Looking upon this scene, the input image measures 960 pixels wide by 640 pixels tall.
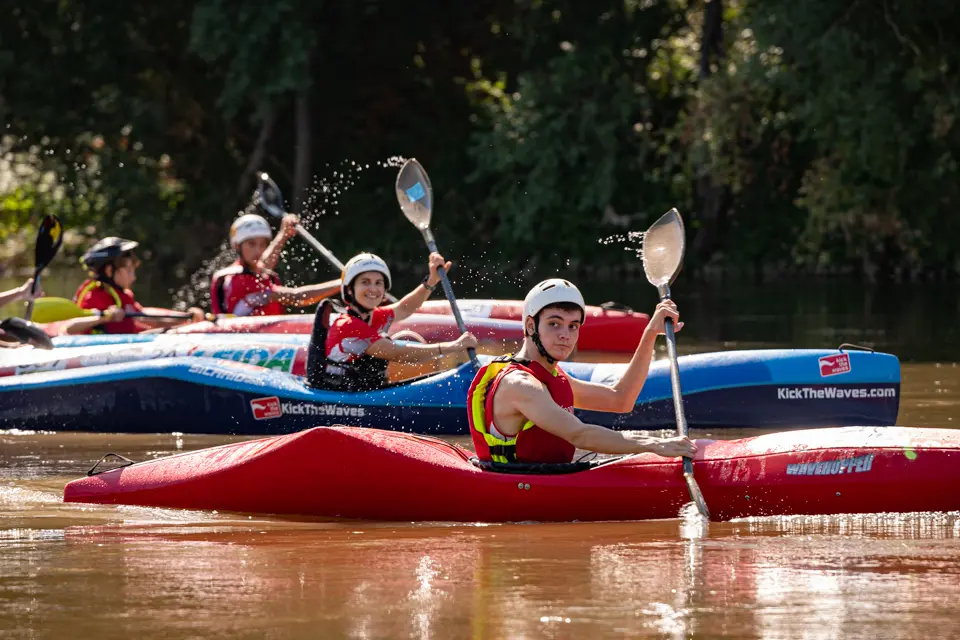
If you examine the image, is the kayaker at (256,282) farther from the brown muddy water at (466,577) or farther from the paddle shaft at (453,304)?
the brown muddy water at (466,577)

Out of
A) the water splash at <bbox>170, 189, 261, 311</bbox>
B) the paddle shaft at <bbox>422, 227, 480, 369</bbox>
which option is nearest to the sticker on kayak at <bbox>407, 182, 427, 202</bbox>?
the paddle shaft at <bbox>422, 227, 480, 369</bbox>

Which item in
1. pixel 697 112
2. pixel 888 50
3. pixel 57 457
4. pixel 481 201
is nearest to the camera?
pixel 57 457

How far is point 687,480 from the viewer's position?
6484 millimetres

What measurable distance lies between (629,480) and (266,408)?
3.60 m

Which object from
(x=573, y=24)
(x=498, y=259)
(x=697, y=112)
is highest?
(x=573, y=24)

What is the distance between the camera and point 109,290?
12570 mm

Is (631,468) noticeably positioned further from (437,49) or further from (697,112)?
(437,49)

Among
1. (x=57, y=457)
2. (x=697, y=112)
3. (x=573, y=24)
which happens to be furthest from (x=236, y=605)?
(x=573, y=24)

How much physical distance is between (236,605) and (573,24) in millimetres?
Result: 21466

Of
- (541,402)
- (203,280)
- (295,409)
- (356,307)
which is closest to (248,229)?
(295,409)

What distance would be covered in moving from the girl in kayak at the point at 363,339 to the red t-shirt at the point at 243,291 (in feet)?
9.88

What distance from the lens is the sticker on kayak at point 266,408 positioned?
9648 millimetres

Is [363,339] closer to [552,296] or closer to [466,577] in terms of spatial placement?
[552,296]

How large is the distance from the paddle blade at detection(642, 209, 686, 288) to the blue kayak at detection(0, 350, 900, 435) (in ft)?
4.64
